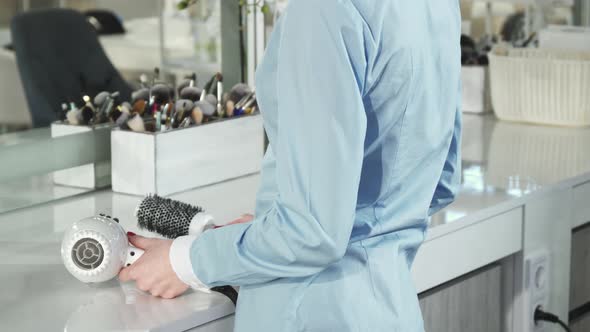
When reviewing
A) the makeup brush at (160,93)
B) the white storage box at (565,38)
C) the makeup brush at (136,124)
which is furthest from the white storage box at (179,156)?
the white storage box at (565,38)

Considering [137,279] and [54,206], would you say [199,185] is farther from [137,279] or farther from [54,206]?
[137,279]

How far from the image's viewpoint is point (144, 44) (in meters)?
5.13

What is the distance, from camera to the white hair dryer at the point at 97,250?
1.18 metres

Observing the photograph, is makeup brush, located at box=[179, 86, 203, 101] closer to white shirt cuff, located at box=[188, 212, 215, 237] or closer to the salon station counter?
the salon station counter

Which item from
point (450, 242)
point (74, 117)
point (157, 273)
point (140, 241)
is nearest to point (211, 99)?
point (74, 117)

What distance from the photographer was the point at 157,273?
1.11 m

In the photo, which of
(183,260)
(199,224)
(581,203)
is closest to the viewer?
(183,260)

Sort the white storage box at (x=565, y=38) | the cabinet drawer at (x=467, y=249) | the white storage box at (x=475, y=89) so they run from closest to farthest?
1. the cabinet drawer at (x=467, y=249)
2. the white storage box at (x=565, y=38)
3. the white storage box at (x=475, y=89)

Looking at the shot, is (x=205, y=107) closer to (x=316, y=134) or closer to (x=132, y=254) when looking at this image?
(x=132, y=254)

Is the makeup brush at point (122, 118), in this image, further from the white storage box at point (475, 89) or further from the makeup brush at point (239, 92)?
the white storage box at point (475, 89)

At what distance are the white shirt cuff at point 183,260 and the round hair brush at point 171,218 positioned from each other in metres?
0.21

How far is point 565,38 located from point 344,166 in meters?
1.68

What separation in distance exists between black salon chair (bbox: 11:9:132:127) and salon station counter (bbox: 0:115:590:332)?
1000mm

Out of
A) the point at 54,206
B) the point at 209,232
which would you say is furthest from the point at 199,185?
the point at 209,232
